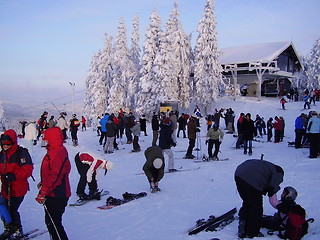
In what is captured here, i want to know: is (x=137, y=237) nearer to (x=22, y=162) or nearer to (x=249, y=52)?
(x=22, y=162)

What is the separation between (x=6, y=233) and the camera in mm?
5305

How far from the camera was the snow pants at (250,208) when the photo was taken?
478 cm

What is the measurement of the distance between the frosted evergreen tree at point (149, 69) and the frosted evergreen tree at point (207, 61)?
5517 millimetres

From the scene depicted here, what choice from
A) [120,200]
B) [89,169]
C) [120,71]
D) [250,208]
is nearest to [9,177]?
[89,169]

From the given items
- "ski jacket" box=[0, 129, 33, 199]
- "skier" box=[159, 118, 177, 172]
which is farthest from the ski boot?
"skier" box=[159, 118, 177, 172]

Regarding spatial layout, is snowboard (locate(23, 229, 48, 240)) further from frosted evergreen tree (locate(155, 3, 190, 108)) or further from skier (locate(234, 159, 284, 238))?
frosted evergreen tree (locate(155, 3, 190, 108))

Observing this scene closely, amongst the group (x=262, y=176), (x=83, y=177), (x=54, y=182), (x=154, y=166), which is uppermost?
(x=54, y=182)

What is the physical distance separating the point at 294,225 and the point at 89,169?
16.5ft

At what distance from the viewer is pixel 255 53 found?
43812 millimetres

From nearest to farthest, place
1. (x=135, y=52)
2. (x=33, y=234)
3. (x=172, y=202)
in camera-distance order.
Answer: (x=33, y=234) → (x=172, y=202) → (x=135, y=52)

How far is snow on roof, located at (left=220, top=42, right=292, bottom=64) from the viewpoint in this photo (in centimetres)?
4110

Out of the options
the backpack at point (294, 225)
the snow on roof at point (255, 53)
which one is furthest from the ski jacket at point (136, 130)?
the snow on roof at point (255, 53)

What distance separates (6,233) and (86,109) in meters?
47.5

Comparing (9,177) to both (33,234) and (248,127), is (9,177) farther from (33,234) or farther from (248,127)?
(248,127)
